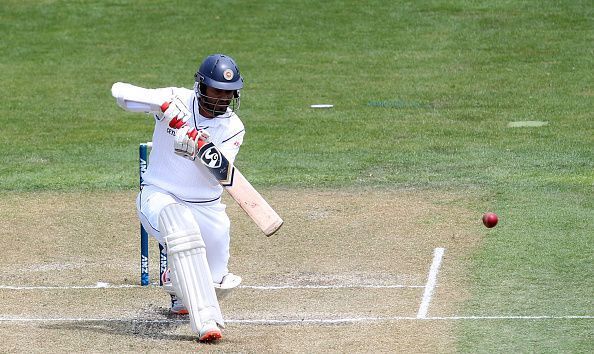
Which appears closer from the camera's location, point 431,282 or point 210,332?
point 210,332

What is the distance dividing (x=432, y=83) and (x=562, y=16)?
4612 millimetres

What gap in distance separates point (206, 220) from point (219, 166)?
543 mm

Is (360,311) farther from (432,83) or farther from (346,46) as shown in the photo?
(346,46)

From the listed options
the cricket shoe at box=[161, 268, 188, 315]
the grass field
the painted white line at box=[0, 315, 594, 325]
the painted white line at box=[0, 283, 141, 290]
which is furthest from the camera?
the grass field

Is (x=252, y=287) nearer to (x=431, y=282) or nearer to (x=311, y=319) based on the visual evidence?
(x=311, y=319)

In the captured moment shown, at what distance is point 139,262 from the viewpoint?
10.6m

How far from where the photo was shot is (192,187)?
8.65 meters

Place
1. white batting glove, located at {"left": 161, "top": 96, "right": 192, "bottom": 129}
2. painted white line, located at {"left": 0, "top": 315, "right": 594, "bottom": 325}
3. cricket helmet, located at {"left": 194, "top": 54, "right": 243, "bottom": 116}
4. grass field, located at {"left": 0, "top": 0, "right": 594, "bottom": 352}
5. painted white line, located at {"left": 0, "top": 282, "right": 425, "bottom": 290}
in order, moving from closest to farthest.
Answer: white batting glove, located at {"left": 161, "top": 96, "right": 192, "bottom": 129}, cricket helmet, located at {"left": 194, "top": 54, "right": 243, "bottom": 116}, painted white line, located at {"left": 0, "top": 315, "right": 594, "bottom": 325}, painted white line, located at {"left": 0, "top": 282, "right": 425, "bottom": 290}, grass field, located at {"left": 0, "top": 0, "right": 594, "bottom": 352}

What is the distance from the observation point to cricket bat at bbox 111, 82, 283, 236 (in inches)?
327

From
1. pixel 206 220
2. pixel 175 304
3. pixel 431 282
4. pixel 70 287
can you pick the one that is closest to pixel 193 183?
pixel 206 220

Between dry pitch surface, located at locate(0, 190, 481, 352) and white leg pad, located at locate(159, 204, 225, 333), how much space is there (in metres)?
0.26

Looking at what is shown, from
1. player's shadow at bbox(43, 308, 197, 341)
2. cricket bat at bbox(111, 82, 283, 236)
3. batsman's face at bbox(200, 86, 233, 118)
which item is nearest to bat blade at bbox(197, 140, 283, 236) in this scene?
cricket bat at bbox(111, 82, 283, 236)

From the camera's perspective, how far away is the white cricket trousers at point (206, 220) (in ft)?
28.0

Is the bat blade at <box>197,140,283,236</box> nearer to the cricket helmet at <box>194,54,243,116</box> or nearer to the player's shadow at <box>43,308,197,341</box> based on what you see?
the cricket helmet at <box>194,54,243,116</box>
